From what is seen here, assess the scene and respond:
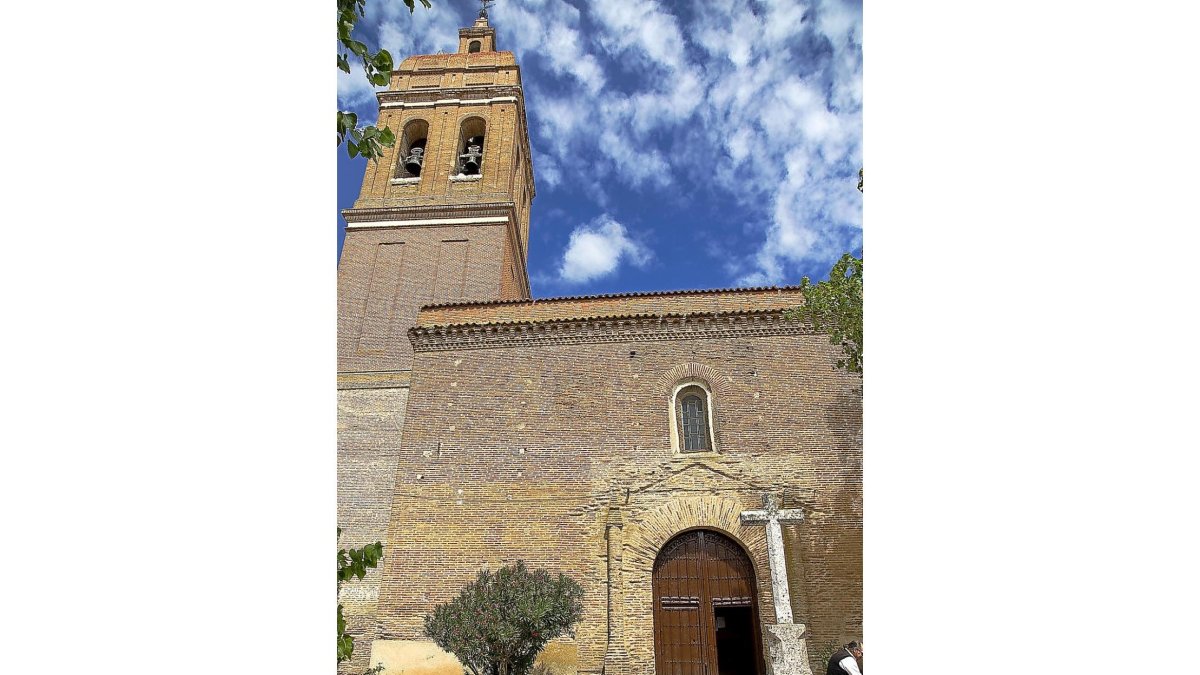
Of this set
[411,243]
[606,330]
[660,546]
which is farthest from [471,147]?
[660,546]

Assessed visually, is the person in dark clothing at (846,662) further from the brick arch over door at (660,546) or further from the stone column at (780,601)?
the brick arch over door at (660,546)

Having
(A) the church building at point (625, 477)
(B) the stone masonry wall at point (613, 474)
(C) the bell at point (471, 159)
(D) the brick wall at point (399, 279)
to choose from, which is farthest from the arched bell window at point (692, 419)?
(C) the bell at point (471, 159)

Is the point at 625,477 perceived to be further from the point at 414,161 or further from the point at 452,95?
the point at 452,95

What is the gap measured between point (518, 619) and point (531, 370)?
499cm

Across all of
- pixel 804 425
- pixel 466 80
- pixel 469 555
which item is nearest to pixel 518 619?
pixel 469 555

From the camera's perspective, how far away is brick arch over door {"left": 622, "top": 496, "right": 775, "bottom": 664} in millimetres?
10422

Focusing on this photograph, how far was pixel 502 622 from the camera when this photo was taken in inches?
359

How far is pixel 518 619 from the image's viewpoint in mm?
9148

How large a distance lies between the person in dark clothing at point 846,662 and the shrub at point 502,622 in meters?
4.52

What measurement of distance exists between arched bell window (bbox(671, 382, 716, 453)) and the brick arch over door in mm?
1086

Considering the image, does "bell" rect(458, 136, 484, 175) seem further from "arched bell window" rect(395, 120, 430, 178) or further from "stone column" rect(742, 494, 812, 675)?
"stone column" rect(742, 494, 812, 675)

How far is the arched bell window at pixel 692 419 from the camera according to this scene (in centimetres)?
1220

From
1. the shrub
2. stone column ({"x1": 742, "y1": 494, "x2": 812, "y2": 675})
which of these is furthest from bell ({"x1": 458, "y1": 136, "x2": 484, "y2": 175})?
the shrub

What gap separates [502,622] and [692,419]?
506 cm
